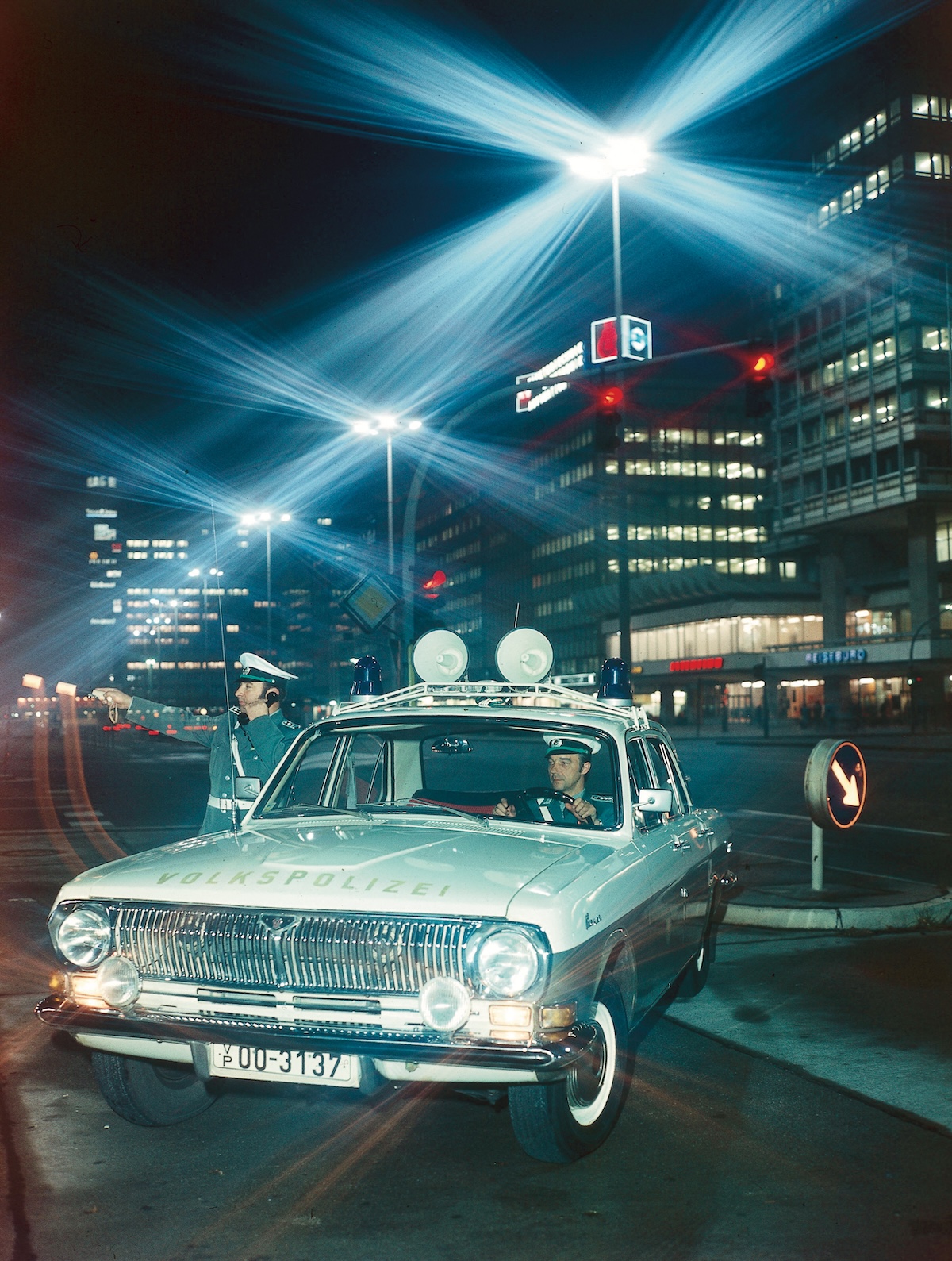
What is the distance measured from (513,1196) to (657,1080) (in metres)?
1.51

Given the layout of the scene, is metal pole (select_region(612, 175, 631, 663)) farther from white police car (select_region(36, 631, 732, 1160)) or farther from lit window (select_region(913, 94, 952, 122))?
lit window (select_region(913, 94, 952, 122))

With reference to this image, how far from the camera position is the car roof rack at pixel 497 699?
606 centimetres

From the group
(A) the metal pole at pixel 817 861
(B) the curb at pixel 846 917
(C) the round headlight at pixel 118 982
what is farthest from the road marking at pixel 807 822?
(C) the round headlight at pixel 118 982

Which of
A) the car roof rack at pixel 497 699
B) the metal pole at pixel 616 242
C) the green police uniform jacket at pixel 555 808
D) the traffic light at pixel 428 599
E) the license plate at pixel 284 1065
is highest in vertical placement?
the metal pole at pixel 616 242

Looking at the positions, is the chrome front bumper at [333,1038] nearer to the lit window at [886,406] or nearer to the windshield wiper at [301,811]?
the windshield wiper at [301,811]

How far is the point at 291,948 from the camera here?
420 cm

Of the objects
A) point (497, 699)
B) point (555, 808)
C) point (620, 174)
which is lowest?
point (555, 808)

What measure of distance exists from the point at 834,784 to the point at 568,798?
160 inches

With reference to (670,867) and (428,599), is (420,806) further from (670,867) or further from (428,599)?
(428,599)

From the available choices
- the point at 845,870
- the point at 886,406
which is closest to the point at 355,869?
the point at 845,870

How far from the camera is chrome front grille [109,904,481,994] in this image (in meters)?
4.07

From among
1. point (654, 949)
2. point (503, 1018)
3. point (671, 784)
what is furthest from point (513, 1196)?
point (671, 784)

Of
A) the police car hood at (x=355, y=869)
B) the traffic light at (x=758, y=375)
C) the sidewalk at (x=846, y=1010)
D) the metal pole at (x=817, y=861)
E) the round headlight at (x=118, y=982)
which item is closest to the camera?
the police car hood at (x=355, y=869)

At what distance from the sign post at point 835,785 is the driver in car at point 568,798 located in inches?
129
